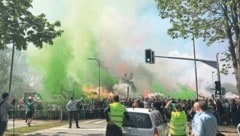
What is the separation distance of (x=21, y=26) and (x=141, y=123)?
1159 centimetres

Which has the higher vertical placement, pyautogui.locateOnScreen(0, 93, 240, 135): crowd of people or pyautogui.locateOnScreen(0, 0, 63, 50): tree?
pyautogui.locateOnScreen(0, 0, 63, 50): tree

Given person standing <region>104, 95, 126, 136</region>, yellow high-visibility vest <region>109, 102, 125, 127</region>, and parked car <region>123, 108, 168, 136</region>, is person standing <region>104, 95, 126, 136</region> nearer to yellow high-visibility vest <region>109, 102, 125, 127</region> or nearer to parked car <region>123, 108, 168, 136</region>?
yellow high-visibility vest <region>109, 102, 125, 127</region>

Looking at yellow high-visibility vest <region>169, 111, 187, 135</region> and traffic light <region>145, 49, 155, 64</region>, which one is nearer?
yellow high-visibility vest <region>169, 111, 187, 135</region>

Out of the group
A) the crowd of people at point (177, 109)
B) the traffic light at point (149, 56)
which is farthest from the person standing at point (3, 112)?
the traffic light at point (149, 56)

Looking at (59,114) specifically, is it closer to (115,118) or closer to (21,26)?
(21,26)

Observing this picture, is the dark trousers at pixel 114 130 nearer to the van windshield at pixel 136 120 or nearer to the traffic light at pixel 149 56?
the van windshield at pixel 136 120

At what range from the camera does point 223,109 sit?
2888cm

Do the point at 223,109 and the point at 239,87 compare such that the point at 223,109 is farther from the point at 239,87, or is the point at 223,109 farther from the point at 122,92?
the point at 122,92

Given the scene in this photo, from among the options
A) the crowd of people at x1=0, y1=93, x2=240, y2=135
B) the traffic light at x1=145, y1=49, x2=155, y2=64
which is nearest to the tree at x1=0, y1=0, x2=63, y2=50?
the crowd of people at x1=0, y1=93, x2=240, y2=135

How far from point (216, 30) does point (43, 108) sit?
1622cm

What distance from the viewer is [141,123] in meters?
12.3

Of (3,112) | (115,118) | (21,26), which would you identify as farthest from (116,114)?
(21,26)

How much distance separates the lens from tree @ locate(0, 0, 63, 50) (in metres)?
21.4

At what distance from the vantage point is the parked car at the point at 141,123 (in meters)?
12.1
